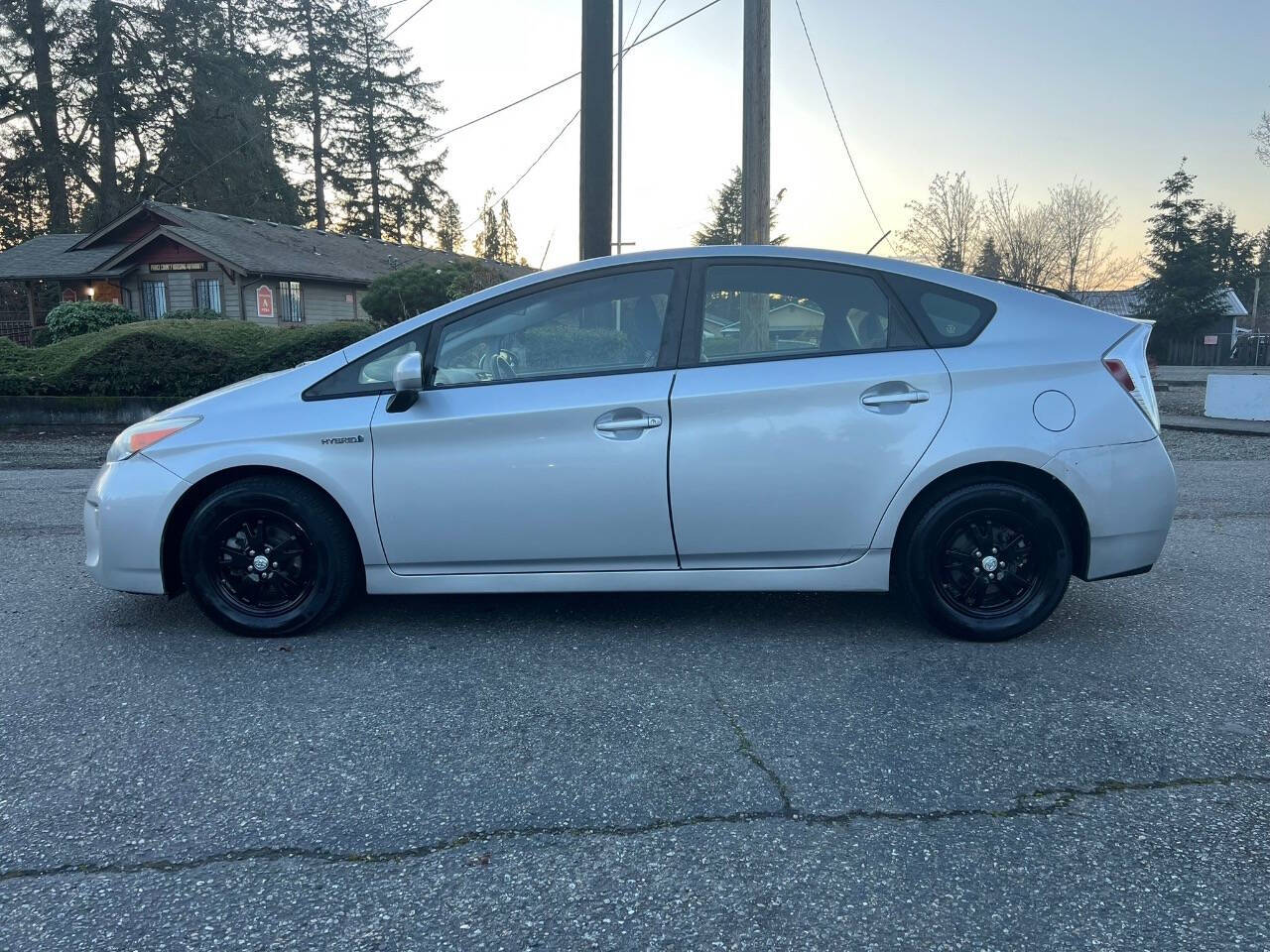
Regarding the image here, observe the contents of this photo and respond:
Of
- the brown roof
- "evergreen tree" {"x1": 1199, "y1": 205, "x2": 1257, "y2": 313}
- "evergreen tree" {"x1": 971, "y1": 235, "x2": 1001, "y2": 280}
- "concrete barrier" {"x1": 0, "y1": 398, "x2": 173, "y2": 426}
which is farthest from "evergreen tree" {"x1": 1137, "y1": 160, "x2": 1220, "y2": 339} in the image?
"concrete barrier" {"x1": 0, "y1": 398, "x2": 173, "y2": 426}

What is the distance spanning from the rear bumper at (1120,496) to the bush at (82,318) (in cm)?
2262

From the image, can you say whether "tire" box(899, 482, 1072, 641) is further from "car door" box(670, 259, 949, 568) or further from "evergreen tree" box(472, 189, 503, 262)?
Answer: "evergreen tree" box(472, 189, 503, 262)

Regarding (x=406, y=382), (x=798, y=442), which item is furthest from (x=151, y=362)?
(x=798, y=442)

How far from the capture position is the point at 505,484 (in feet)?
12.8

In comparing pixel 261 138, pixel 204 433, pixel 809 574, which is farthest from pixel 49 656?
pixel 261 138

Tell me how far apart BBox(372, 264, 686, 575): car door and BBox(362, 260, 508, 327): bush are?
51.5ft

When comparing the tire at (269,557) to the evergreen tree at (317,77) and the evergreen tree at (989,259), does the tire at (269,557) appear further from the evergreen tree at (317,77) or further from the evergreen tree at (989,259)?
the evergreen tree at (317,77)

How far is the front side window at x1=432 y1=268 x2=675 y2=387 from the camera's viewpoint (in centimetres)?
404

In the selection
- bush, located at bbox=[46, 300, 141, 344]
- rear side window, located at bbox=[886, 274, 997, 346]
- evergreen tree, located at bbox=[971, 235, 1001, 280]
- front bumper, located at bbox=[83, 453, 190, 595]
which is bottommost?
front bumper, located at bbox=[83, 453, 190, 595]

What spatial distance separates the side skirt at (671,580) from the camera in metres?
3.95

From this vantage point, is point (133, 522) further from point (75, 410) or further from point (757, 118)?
point (75, 410)

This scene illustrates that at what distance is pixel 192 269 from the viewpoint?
28.1 m

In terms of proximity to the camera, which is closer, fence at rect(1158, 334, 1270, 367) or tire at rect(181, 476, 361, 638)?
tire at rect(181, 476, 361, 638)

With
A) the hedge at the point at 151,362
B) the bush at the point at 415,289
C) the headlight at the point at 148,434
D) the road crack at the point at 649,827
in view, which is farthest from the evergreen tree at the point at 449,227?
the road crack at the point at 649,827
